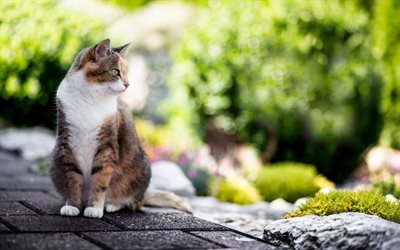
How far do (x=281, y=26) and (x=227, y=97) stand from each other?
1.19m

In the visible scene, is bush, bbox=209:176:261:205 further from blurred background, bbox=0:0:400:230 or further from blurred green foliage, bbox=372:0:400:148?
blurred green foliage, bbox=372:0:400:148

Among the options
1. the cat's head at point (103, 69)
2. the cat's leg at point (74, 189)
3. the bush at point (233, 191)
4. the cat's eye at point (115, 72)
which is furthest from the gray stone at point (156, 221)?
the bush at point (233, 191)

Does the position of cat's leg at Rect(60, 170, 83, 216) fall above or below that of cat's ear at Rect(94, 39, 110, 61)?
below

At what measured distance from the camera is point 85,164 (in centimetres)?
414

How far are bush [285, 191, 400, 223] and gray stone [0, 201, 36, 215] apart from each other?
1.73 m

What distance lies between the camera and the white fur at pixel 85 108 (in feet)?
13.2

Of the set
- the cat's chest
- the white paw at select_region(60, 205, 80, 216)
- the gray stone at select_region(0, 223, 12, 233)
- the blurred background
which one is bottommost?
the gray stone at select_region(0, 223, 12, 233)

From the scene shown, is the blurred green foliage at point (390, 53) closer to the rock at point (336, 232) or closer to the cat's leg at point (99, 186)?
the rock at point (336, 232)

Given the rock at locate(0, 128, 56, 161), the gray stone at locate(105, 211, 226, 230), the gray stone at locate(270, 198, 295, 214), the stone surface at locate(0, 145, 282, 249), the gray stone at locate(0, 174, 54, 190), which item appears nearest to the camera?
the stone surface at locate(0, 145, 282, 249)

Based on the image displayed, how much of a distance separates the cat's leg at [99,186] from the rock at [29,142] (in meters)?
3.36

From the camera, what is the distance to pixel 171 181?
20.2ft

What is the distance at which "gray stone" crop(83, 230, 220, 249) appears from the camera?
11.0ft

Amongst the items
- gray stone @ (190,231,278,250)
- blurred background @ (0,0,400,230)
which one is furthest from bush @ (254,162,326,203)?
gray stone @ (190,231,278,250)

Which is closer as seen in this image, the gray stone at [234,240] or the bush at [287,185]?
the gray stone at [234,240]
